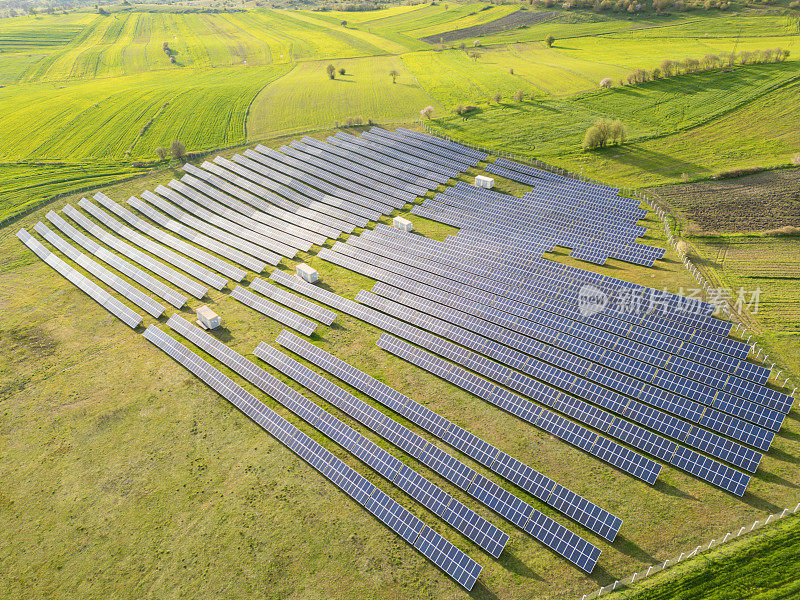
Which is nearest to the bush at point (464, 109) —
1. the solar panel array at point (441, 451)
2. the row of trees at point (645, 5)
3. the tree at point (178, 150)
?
the tree at point (178, 150)

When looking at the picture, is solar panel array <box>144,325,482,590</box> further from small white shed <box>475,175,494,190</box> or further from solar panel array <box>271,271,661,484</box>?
small white shed <box>475,175,494,190</box>

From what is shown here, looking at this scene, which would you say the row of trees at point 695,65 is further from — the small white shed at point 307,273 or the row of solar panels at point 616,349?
the small white shed at point 307,273

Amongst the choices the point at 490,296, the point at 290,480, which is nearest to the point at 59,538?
the point at 290,480

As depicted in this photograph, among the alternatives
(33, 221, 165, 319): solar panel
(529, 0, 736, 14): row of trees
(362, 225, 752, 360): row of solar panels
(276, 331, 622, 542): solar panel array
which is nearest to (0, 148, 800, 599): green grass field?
(276, 331, 622, 542): solar panel array

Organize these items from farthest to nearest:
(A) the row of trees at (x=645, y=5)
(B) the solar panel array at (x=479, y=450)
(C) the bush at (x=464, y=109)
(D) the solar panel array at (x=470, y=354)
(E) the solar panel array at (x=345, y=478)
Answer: (A) the row of trees at (x=645, y=5)
(C) the bush at (x=464, y=109)
(D) the solar panel array at (x=470, y=354)
(B) the solar panel array at (x=479, y=450)
(E) the solar panel array at (x=345, y=478)

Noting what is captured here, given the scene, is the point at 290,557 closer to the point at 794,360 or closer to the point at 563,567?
the point at 563,567

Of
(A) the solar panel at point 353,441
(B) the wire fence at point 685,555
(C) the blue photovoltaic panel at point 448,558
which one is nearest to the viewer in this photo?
(B) the wire fence at point 685,555

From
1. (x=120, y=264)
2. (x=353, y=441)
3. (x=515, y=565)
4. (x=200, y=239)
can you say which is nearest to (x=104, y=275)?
(x=120, y=264)
